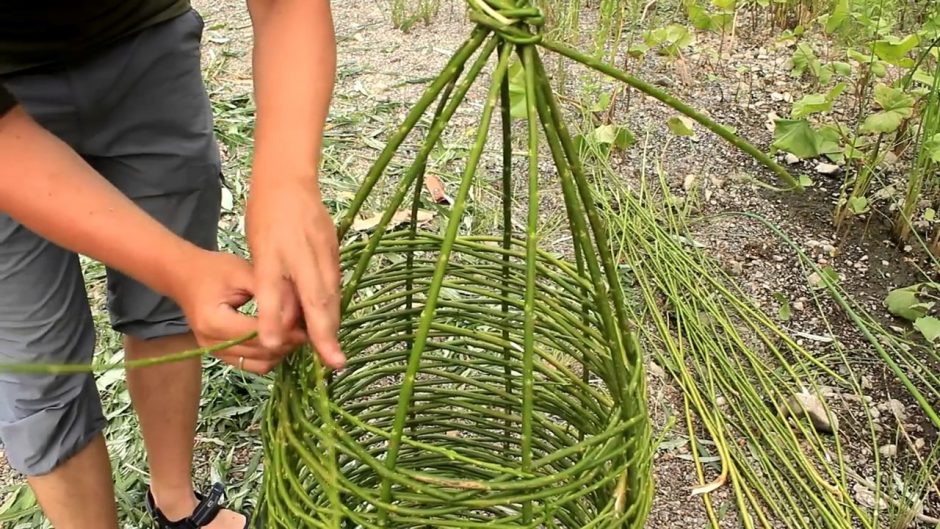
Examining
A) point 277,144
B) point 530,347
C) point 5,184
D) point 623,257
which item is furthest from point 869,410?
point 5,184

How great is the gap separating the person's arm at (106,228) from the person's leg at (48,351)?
18 centimetres

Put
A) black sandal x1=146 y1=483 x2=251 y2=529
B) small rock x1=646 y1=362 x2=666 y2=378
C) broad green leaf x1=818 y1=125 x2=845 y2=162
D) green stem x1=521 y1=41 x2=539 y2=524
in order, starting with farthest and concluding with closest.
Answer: broad green leaf x1=818 y1=125 x2=845 y2=162
small rock x1=646 y1=362 x2=666 y2=378
black sandal x1=146 y1=483 x2=251 y2=529
green stem x1=521 y1=41 x2=539 y2=524

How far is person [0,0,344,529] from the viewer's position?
1.93 feet

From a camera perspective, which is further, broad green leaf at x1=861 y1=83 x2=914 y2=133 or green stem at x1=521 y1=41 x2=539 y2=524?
broad green leaf at x1=861 y1=83 x2=914 y2=133

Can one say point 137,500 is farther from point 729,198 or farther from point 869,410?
point 729,198

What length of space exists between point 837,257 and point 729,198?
25cm

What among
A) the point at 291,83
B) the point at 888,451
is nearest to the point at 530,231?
the point at 291,83

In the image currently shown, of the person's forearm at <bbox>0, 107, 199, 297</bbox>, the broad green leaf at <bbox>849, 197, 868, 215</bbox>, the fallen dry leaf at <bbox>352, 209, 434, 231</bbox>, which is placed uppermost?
the person's forearm at <bbox>0, 107, 199, 297</bbox>

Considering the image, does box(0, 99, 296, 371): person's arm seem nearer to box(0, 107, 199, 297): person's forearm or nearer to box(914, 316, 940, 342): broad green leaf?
box(0, 107, 199, 297): person's forearm

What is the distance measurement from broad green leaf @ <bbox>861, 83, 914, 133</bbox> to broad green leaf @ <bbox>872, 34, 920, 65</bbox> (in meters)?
0.06

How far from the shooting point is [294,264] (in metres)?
0.58

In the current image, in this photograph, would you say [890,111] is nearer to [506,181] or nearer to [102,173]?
[506,181]

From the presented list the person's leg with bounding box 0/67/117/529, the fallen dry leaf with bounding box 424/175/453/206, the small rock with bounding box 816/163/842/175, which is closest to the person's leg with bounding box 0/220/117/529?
the person's leg with bounding box 0/67/117/529

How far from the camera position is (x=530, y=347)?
1.82 feet
